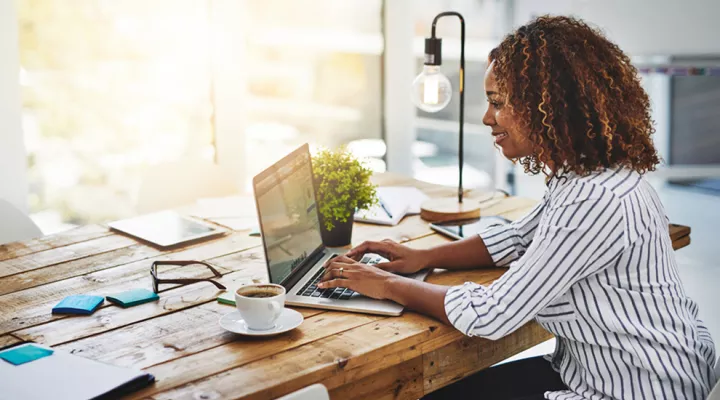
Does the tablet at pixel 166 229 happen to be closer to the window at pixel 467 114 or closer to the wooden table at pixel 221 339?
the wooden table at pixel 221 339

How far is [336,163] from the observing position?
1944 millimetres

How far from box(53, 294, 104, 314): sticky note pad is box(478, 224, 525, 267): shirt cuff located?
85 centimetres

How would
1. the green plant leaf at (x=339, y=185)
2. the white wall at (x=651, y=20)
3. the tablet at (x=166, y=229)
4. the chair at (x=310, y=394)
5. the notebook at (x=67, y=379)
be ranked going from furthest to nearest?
1. the white wall at (x=651, y=20)
2. the tablet at (x=166, y=229)
3. the green plant leaf at (x=339, y=185)
4. the notebook at (x=67, y=379)
5. the chair at (x=310, y=394)

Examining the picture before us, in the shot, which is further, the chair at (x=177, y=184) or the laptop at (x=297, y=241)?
the chair at (x=177, y=184)

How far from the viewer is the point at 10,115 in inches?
109

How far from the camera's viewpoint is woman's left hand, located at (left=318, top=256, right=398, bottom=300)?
1530mm

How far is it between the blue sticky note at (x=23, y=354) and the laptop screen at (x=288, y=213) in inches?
16.8

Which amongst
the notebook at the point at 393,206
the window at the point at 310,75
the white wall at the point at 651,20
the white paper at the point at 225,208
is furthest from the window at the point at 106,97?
the white wall at the point at 651,20

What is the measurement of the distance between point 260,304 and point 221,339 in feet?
0.33

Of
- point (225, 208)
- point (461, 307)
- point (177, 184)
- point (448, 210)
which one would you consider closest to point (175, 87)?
point (177, 184)

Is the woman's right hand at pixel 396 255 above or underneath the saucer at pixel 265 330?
above

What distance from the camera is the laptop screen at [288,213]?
60.1 inches

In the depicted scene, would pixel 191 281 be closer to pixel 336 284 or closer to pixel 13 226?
pixel 336 284

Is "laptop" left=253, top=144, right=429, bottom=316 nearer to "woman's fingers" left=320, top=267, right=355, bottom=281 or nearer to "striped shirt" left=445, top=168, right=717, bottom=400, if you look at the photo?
"woman's fingers" left=320, top=267, right=355, bottom=281
